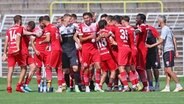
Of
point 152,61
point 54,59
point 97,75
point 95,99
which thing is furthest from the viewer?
point 152,61

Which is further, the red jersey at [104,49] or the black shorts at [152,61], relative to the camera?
the black shorts at [152,61]

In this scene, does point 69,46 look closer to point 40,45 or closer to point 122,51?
point 40,45

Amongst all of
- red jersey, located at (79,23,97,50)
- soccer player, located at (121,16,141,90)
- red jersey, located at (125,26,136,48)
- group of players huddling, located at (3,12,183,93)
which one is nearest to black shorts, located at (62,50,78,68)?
group of players huddling, located at (3,12,183,93)

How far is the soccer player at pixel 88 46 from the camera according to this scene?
79.1 feet

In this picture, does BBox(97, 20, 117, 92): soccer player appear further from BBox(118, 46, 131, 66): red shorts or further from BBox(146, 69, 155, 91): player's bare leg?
BBox(146, 69, 155, 91): player's bare leg

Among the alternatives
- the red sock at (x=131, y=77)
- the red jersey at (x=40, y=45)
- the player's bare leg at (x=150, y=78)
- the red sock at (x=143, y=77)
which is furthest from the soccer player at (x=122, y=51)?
the red jersey at (x=40, y=45)

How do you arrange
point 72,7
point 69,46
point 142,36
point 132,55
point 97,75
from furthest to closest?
point 72,7
point 142,36
point 69,46
point 97,75
point 132,55

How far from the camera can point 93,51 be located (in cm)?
2434

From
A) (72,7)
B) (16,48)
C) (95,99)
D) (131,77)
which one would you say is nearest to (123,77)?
(131,77)

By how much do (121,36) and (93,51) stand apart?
0.89 m

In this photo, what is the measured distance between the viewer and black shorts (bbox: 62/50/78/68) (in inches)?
968

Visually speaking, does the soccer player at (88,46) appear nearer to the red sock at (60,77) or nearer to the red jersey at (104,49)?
the red jersey at (104,49)

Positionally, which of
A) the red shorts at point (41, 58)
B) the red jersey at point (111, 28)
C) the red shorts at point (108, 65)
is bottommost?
the red shorts at point (108, 65)

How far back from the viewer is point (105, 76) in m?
24.6
